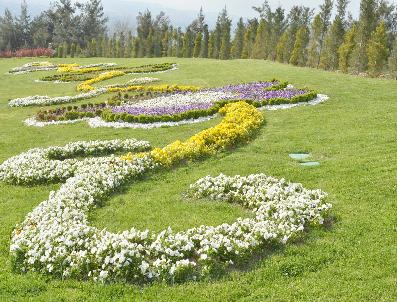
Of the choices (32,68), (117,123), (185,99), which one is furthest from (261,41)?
(117,123)

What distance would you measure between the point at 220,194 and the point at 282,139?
6.45m

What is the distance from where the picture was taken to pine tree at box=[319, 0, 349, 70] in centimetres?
5162

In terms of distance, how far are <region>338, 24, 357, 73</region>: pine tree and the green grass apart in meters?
24.8

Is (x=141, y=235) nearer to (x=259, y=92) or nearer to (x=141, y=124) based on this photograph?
(x=141, y=124)

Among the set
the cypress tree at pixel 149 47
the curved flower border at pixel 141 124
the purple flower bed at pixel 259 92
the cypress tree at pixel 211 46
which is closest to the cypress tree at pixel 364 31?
the purple flower bed at pixel 259 92

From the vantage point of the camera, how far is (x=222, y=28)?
72.4 meters

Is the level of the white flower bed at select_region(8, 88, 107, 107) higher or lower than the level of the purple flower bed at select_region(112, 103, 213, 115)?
lower

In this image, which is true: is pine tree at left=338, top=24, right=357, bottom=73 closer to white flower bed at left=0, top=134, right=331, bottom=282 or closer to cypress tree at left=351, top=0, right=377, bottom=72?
cypress tree at left=351, top=0, right=377, bottom=72

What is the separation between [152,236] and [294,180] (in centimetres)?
537

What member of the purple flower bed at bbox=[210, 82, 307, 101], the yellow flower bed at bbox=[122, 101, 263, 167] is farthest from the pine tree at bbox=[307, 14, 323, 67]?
the yellow flower bed at bbox=[122, 101, 263, 167]

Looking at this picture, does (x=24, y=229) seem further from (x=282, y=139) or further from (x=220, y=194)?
(x=282, y=139)

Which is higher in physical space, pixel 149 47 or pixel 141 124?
pixel 149 47

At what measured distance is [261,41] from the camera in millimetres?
61938

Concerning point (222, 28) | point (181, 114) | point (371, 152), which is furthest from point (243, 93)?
point (222, 28)
